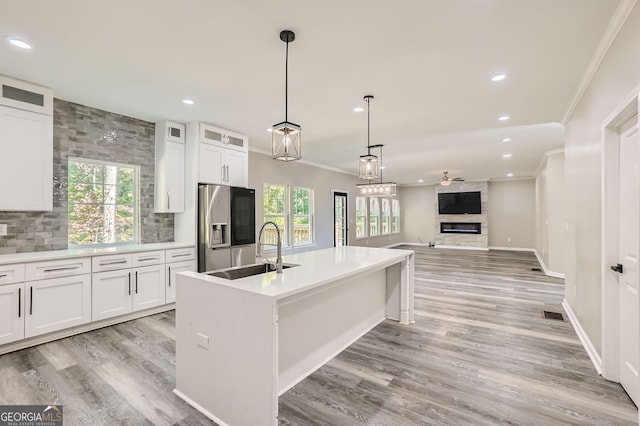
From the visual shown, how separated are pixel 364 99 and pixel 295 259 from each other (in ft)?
6.72

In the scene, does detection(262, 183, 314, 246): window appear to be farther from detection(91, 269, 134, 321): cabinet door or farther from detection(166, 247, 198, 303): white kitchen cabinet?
detection(91, 269, 134, 321): cabinet door

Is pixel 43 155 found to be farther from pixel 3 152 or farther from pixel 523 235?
pixel 523 235

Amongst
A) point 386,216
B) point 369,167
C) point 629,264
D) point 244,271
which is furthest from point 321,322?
point 386,216

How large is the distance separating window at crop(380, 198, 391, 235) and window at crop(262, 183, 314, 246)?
4.68m

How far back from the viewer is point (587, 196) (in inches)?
116

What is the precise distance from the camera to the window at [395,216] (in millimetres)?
12482

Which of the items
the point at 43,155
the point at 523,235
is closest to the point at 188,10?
the point at 43,155

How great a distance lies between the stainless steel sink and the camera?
2379 millimetres

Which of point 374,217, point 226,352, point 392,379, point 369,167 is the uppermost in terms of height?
point 369,167

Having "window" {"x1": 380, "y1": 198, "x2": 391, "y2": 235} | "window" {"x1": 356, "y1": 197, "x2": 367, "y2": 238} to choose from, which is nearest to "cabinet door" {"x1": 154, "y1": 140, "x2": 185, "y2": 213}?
"window" {"x1": 356, "y1": 197, "x2": 367, "y2": 238}

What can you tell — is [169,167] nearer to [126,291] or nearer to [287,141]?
[126,291]

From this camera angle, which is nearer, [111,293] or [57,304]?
[57,304]

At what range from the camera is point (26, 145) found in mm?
3182

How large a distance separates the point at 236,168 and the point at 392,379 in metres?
3.89
